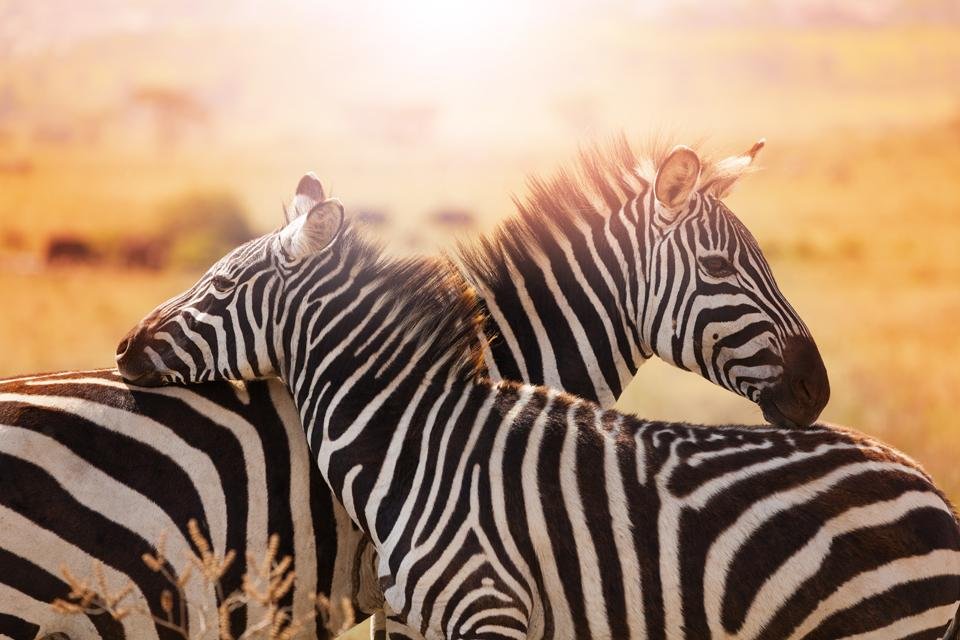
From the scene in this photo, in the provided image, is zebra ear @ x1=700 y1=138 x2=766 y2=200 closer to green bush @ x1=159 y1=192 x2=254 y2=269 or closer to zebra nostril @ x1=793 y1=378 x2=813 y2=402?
zebra nostril @ x1=793 y1=378 x2=813 y2=402

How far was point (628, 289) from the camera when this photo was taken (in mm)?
5605

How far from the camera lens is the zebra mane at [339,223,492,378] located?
4957mm

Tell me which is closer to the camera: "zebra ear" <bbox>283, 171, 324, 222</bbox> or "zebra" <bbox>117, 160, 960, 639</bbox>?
"zebra" <bbox>117, 160, 960, 639</bbox>

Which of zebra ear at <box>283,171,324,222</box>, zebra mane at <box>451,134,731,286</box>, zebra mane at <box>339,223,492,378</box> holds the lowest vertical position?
zebra mane at <box>339,223,492,378</box>

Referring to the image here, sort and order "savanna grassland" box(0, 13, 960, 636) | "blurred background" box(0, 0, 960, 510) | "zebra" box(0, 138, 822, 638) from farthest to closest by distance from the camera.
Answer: "blurred background" box(0, 0, 960, 510) → "savanna grassland" box(0, 13, 960, 636) → "zebra" box(0, 138, 822, 638)

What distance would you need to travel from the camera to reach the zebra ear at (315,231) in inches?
195

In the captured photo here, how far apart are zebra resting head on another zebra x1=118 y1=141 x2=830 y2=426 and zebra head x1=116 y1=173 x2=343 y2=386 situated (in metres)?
0.02

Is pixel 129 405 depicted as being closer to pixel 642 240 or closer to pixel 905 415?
pixel 642 240

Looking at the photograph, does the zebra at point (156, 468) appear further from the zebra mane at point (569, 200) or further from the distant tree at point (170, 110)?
the distant tree at point (170, 110)

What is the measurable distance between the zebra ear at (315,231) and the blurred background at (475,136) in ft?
1.48

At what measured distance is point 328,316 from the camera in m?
5.06

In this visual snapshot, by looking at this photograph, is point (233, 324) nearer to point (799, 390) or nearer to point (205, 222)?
point (799, 390)

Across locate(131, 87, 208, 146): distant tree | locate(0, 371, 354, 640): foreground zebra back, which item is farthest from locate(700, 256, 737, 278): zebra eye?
locate(131, 87, 208, 146): distant tree

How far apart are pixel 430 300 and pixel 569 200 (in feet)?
3.66
